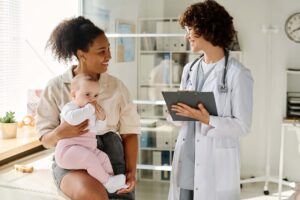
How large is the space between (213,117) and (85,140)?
0.60 meters

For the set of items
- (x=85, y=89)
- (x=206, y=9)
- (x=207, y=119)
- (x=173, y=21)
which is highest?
(x=173, y=21)

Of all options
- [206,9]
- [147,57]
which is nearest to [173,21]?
[147,57]

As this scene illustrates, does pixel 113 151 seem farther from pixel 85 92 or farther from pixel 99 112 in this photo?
pixel 85 92

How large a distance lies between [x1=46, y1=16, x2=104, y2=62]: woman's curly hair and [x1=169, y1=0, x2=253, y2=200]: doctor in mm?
484

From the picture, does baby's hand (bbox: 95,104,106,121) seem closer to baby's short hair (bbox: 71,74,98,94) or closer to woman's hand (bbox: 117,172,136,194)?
baby's short hair (bbox: 71,74,98,94)

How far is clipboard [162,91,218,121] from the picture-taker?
5.59 feet

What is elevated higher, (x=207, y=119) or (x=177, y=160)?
(x=207, y=119)

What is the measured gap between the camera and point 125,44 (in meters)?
3.84

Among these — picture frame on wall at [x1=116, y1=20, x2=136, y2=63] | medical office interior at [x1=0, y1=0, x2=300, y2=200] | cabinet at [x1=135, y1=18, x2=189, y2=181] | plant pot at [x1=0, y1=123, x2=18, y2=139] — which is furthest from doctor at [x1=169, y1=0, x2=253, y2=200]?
cabinet at [x1=135, y1=18, x2=189, y2=181]

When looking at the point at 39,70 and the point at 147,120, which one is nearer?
the point at 39,70

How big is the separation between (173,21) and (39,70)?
1.58 meters

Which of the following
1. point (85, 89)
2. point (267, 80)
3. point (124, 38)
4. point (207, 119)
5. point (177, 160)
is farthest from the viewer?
point (267, 80)

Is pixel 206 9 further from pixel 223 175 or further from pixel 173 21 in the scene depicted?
pixel 173 21

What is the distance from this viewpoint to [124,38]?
3805 millimetres
